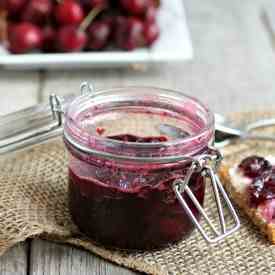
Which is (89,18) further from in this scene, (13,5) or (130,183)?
(130,183)

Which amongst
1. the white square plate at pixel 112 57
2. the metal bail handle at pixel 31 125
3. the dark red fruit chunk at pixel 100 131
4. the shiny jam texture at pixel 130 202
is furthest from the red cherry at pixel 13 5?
the shiny jam texture at pixel 130 202

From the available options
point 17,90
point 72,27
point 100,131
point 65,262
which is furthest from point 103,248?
point 72,27

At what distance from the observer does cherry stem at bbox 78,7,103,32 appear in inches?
71.5

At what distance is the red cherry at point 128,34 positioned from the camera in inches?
70.5

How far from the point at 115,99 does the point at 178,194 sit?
0.79ft

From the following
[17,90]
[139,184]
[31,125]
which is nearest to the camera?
[139,184]

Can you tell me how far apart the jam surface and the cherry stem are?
0.69 meters

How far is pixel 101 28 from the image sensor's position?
1.80 m

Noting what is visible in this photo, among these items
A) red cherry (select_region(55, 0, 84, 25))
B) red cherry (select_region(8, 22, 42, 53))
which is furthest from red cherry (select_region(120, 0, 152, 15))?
red cherry (select_region(8, 22, 42, 53))

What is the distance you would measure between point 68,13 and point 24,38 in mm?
121

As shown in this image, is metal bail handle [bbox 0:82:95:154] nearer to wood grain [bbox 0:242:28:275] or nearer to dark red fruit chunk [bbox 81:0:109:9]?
wood grain [bbox 0:242:28:275]

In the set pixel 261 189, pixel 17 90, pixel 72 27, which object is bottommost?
pixel 17 90

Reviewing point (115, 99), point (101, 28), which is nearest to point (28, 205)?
point (115, 99)

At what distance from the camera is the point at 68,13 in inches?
70.9
